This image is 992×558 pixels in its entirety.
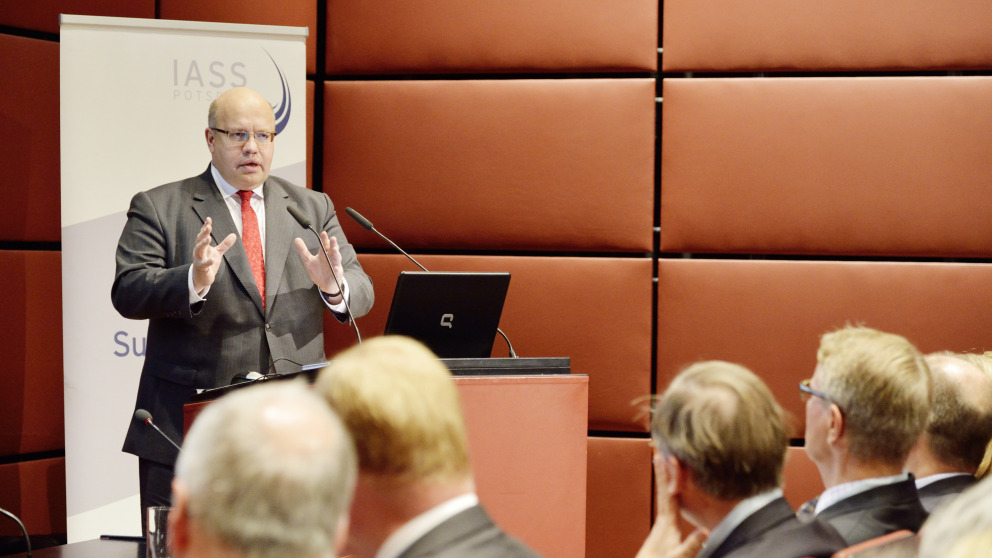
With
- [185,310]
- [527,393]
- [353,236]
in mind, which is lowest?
[527,393]

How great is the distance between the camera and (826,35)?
3535 mm

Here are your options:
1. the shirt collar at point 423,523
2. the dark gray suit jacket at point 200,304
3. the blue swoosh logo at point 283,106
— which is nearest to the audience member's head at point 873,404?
the shirt collar at point 423,523

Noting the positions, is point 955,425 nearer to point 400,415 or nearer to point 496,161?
point 400,415

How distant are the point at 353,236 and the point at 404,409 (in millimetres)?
2739

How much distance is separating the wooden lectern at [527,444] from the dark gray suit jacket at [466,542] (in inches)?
38.5

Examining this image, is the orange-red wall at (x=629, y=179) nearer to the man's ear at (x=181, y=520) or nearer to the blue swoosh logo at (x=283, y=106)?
the blue swoosh logo at (x=283, y=106)

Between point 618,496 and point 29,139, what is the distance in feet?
8.52

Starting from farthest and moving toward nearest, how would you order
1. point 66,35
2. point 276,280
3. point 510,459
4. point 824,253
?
point 824,253 < point 66,35 < point 276,280 < point 510,459

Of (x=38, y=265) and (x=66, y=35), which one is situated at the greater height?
(x=66, y=35)

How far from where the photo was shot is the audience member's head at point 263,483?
848 millimetres

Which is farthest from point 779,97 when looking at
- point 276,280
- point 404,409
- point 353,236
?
point 404,409

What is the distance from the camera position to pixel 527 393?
222 cm

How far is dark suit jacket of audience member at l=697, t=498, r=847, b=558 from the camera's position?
1316mm

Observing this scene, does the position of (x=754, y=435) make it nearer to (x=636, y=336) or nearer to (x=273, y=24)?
(x=636, y=336)
